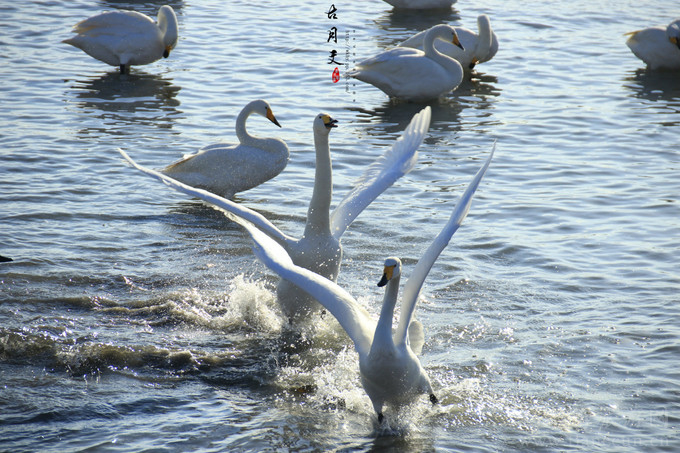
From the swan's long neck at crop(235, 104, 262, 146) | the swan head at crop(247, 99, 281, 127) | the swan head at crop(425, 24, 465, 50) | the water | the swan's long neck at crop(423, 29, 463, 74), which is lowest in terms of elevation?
the water

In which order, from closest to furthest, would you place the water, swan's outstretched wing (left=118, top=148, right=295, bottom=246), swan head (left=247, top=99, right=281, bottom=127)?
the water → swan's outstretched wing (left=118, top=148, right=295, bottom=246) → swan head (left=247, top=99, right=281, bottom=127)

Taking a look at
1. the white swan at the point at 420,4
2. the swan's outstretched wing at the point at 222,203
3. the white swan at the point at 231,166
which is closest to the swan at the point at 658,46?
the white swan at the point at 420,4

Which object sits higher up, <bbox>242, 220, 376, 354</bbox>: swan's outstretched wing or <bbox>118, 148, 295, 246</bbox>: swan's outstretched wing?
<bbox>118, 148, 295, 246</bbox>: swan's outstretched wing

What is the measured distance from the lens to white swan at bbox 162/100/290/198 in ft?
30.3

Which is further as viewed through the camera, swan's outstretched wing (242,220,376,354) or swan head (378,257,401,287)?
swan's outstretched wing (242,220,376,354)

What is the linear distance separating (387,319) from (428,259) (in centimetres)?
49

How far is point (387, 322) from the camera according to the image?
17.3 ft

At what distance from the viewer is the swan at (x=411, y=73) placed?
503 inches

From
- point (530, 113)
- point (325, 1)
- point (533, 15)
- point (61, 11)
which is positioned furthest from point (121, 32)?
point (533, 15)

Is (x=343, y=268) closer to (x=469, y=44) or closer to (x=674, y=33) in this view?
(x=469, y=44)

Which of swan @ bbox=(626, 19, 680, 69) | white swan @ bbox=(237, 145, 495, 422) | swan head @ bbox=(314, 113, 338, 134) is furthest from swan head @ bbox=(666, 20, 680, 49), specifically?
white swan @ bbox=(237, 145, 495, 422)

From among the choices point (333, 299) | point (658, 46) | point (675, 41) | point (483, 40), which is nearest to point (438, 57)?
point (483, 40)

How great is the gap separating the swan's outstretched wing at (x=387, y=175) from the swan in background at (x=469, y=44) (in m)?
7.67

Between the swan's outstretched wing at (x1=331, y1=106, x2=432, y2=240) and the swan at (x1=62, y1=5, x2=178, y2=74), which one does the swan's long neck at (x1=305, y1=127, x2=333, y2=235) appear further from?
the swan at (x1=62, y1=5, x2=178, y2=74)
